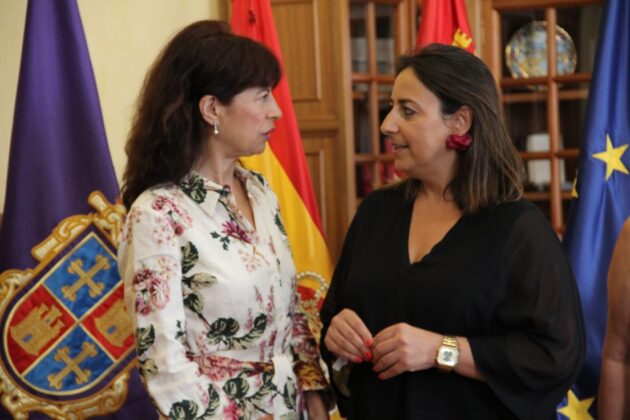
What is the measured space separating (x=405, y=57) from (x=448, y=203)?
1.15ft

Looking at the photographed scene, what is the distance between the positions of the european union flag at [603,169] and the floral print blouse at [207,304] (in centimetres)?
131

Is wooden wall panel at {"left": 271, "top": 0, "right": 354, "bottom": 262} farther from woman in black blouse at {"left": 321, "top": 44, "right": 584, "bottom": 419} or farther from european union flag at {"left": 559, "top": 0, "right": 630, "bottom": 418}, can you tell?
woman in black blouse at {"left": 321, "top": 44, "right": 584, "bottom": 419}

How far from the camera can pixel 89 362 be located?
8.63 ft

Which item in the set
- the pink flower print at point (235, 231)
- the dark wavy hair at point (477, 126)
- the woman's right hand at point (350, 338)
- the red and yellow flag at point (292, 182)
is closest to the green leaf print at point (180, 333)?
the pink flower print at point (235, 231)

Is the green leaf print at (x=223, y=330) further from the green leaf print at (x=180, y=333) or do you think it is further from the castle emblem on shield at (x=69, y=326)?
the castle emblem on shield at (x=69, y=326)

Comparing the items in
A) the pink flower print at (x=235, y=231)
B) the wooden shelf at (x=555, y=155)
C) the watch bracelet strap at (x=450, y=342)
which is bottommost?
the watch bracelet strap at (x=450, y=342)

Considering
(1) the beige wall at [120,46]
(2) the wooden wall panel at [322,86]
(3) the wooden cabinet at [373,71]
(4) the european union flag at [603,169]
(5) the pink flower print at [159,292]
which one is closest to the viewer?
(5) the pink flower print at [159,292]

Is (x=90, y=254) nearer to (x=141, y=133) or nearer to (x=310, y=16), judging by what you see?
(x=141, y=133)

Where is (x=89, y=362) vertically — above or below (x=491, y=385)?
below

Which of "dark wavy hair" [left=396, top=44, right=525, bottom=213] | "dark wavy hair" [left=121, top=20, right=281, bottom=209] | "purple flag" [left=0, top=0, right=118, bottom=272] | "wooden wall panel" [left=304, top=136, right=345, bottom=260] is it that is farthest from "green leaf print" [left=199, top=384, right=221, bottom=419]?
"wooden wall panel" [left=304, top=136, right=345, bottom=260]

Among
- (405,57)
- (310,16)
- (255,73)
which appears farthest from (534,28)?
(255,73)

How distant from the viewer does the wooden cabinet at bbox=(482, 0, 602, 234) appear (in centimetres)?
371

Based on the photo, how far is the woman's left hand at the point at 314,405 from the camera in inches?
78.5

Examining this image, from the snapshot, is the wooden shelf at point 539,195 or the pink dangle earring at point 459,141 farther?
the wooden shelf at point 539,195
